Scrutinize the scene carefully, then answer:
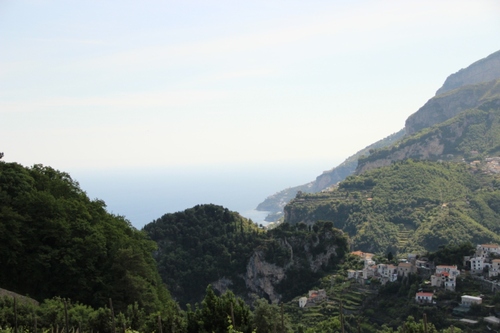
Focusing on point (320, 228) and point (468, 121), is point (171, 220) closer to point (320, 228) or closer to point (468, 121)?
point (320, 228)

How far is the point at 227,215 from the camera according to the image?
5972 centimetres

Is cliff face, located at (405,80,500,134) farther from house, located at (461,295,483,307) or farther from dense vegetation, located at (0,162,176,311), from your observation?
dense vegetation, located at (0,162,176,311)

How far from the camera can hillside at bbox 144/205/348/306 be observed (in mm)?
51688

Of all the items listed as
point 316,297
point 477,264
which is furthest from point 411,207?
point 316,297

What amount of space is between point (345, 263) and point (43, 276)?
34798 mm

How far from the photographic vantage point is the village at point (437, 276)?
34969 mm

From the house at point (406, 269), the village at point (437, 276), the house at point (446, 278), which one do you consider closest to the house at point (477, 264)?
the village at point (437, 276)

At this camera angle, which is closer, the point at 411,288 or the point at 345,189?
the point at 411,288

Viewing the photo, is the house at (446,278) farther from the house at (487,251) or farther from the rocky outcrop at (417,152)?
the rocky outcrop at (417,152)

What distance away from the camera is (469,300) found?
114 feet

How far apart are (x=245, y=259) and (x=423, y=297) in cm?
2084

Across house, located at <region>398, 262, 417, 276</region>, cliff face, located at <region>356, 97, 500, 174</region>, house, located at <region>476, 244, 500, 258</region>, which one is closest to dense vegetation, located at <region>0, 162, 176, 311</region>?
house, located at <region>398, 262, 417, 276</region>

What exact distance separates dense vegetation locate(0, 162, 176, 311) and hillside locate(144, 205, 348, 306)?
25.5 metres

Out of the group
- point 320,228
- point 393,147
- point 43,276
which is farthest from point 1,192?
point 393,147
